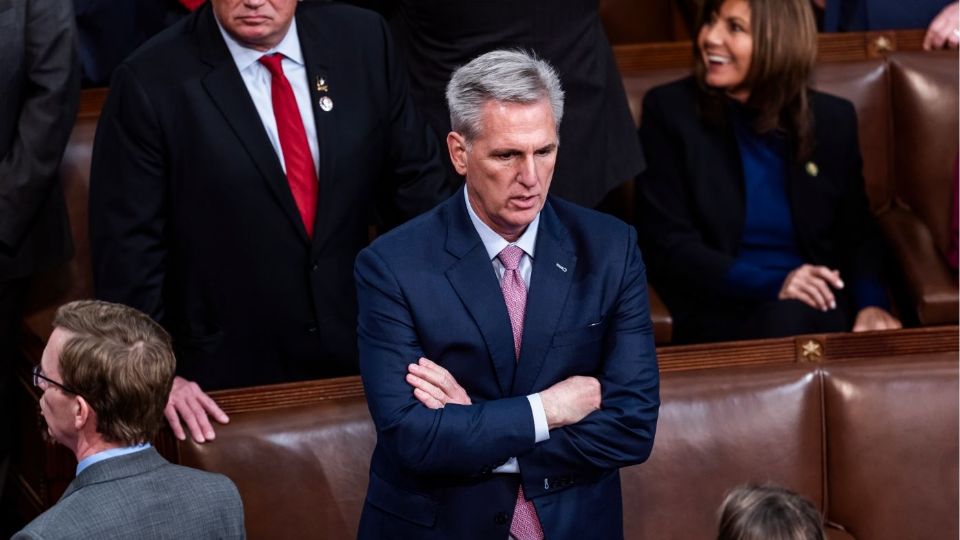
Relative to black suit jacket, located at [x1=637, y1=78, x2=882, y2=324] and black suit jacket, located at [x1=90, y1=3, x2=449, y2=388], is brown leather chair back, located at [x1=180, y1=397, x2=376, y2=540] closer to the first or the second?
black suit jacket, located at [x1=90, y1=3, x2=449, y2=388]

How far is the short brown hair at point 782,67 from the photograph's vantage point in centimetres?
316

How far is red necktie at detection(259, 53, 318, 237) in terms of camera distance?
8.57ft

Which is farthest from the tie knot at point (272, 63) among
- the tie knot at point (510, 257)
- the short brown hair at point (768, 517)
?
the short brown hair at point (768, 517)

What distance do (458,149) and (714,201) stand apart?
1.16 m

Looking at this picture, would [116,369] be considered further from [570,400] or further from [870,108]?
[870,108]

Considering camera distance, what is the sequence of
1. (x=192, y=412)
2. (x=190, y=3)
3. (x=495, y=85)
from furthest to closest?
(x=190, y=3) → (x=192, y=412) → (x=495, y=85)

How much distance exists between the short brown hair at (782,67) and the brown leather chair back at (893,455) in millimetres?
832

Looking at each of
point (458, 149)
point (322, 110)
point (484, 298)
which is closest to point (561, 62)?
point (322, 110)

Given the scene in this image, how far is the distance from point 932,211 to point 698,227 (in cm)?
57

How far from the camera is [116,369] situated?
6.36 ft

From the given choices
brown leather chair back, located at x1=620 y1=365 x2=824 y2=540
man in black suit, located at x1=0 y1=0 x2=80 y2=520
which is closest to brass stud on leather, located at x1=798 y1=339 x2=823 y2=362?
brown leather chair back, located at x1=620 y1=365 x2=824 y2=540

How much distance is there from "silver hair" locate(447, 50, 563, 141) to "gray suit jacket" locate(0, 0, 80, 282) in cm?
90

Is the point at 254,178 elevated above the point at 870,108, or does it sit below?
above

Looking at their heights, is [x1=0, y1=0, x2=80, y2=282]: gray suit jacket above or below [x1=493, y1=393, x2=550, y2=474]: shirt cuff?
above
